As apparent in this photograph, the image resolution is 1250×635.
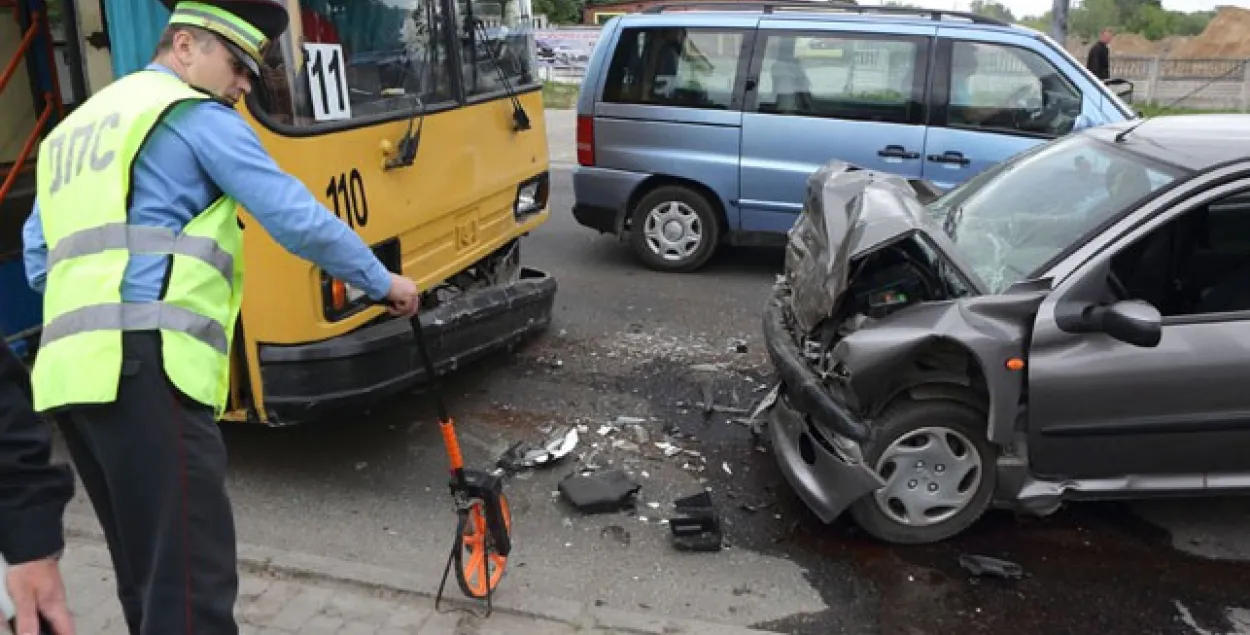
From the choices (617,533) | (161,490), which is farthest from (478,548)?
(161,490)

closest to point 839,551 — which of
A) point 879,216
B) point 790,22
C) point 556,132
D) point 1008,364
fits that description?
point 1008,364

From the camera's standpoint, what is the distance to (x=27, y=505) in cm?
180

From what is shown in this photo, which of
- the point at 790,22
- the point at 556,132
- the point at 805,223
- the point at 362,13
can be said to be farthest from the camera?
the point at 556,132

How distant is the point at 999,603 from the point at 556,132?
13.4 m

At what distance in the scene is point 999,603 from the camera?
3.53m

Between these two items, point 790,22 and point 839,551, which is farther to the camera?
point 790,22

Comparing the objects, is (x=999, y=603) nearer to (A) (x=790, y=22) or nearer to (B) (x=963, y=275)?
(B) (x=963, y=275)

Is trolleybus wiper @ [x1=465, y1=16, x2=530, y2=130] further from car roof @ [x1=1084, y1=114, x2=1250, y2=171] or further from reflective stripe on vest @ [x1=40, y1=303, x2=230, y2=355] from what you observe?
reflective stripe on vest @ [x1=40, y1=303, x2=230, y2=355]

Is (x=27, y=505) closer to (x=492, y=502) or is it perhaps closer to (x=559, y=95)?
(x=492, y=502)

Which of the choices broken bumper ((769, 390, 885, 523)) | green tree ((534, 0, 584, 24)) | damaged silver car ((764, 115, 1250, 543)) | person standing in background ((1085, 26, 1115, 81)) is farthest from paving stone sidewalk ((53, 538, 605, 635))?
green tree ((534, 0, 584, 24))

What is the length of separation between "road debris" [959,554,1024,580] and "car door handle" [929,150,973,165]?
3872 mm

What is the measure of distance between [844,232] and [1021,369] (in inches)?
36.9

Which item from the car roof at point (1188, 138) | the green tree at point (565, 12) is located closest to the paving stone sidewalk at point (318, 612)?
the car roof at point (1188, 138)

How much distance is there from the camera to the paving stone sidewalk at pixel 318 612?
314cm
